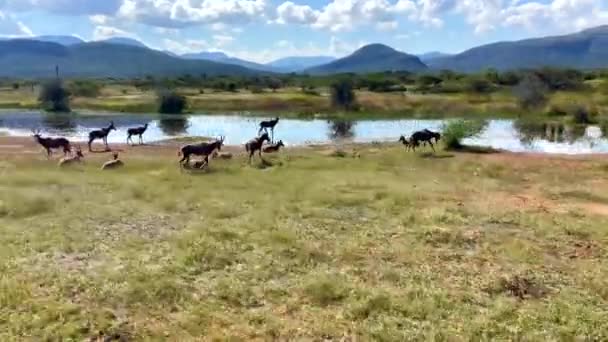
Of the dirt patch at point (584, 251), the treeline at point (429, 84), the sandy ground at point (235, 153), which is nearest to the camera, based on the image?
the dirt patch at point (584, 251)

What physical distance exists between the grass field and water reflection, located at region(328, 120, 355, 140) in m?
22.5

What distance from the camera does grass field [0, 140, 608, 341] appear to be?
1047 centimetres

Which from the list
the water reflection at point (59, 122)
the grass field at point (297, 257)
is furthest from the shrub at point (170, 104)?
the grass field at point (297, 257)

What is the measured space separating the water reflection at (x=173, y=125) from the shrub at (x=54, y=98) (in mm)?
14802

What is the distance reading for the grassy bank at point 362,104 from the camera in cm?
6681

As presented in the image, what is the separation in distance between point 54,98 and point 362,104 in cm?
3272

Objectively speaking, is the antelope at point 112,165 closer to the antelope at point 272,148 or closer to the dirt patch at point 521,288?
the antelope at point 272,148

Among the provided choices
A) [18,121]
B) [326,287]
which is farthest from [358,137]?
[326,287]

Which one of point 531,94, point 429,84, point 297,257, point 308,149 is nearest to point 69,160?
point 308,149

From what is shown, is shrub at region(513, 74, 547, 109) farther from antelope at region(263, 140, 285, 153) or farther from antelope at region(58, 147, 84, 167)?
antelope at region(58, 147, 84, 167)

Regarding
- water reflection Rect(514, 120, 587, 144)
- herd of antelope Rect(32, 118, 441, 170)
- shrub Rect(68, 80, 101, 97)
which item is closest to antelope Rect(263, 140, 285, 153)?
herd of antelope Rect(32, 118, 441, 170)

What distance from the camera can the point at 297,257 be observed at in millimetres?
13883

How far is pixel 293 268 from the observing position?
1325 centimetres

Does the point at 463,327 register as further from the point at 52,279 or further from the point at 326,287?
the point at 52,279
